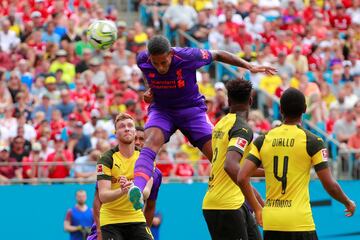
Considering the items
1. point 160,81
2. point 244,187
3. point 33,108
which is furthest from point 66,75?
point 244,187

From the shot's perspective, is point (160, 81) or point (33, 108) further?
point (33, 108)

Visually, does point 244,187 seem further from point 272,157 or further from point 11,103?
point 11,103

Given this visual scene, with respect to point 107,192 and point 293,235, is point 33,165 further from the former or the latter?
point 293,235

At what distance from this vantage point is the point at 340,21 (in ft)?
92.2

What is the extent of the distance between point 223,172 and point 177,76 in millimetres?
1430

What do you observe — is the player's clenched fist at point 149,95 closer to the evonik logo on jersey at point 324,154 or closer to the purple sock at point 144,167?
the purple sock at point 144,167

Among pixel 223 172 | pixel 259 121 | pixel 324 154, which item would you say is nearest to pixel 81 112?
pixel 259 121

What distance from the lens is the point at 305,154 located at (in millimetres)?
10516

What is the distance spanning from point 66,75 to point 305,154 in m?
12.6

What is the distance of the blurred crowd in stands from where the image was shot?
66.5 feet

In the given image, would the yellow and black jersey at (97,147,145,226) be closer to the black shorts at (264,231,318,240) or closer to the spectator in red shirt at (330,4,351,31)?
the black shorts at (264,231,318,240)

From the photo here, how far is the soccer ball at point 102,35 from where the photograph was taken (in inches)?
563

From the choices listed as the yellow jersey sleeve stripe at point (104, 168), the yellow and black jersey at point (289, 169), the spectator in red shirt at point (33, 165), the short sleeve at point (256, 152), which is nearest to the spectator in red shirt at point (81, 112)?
the spectator in red shirt at point (33, 165)

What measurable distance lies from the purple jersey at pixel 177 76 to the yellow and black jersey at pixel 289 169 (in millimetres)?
2397
